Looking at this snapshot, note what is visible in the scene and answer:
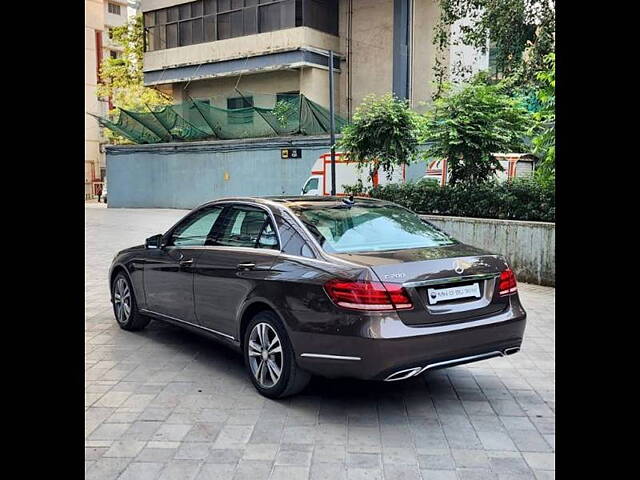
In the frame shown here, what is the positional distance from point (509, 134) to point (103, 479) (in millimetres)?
9473

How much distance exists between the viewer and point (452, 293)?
4574mm

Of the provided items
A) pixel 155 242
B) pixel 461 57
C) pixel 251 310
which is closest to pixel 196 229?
pixel 155 242

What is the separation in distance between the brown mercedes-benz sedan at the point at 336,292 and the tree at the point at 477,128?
6.08 m

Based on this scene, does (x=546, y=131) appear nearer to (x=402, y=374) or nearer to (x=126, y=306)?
(x=126, y=306)

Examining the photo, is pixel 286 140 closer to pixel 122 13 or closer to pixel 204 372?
pixel 204 372

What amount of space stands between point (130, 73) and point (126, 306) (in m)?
35.2

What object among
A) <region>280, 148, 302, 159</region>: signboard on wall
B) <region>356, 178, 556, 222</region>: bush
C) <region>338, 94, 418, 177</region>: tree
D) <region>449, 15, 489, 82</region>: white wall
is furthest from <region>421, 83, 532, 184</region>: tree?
<region>449, 15, 489, 82</region>: white wall

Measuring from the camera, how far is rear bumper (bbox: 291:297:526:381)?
426 cm

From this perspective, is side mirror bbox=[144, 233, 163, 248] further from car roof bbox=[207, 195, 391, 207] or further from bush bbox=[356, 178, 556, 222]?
bush bbox=[356, 178, 556, 222]

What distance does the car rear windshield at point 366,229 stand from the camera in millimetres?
4973

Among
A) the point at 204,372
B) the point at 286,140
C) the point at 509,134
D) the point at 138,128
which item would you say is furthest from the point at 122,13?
the point at 204,372

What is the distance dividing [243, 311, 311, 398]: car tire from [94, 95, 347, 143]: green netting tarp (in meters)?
17.5

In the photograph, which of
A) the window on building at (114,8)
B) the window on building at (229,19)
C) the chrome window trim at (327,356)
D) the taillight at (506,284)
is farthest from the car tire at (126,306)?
the window on building at (114,8)
